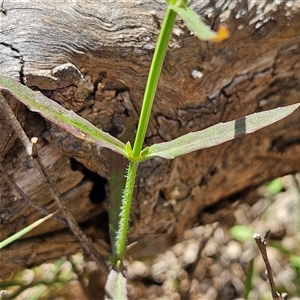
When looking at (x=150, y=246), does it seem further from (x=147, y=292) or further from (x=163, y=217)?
(x=147, y=292)

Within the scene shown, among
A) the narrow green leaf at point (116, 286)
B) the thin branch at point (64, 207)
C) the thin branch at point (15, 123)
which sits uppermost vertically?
the thin branch at point (15, 123)

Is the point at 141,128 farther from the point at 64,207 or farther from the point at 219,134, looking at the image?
the point at 64,207

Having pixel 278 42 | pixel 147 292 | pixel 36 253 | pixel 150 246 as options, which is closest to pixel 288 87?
pixel 278 42

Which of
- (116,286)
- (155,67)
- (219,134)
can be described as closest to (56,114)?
(155,67)

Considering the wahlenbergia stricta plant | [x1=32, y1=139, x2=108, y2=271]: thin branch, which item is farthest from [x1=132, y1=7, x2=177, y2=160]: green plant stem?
[x1=32, y1=139, x2=108, y2=271]: thin branch

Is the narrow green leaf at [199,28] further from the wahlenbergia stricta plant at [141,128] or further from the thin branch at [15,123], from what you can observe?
the thin branch at [15,123]

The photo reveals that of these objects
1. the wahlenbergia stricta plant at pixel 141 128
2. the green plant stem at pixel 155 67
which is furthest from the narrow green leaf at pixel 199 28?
the wahlenbergia stricta plant at pixel 141 128
